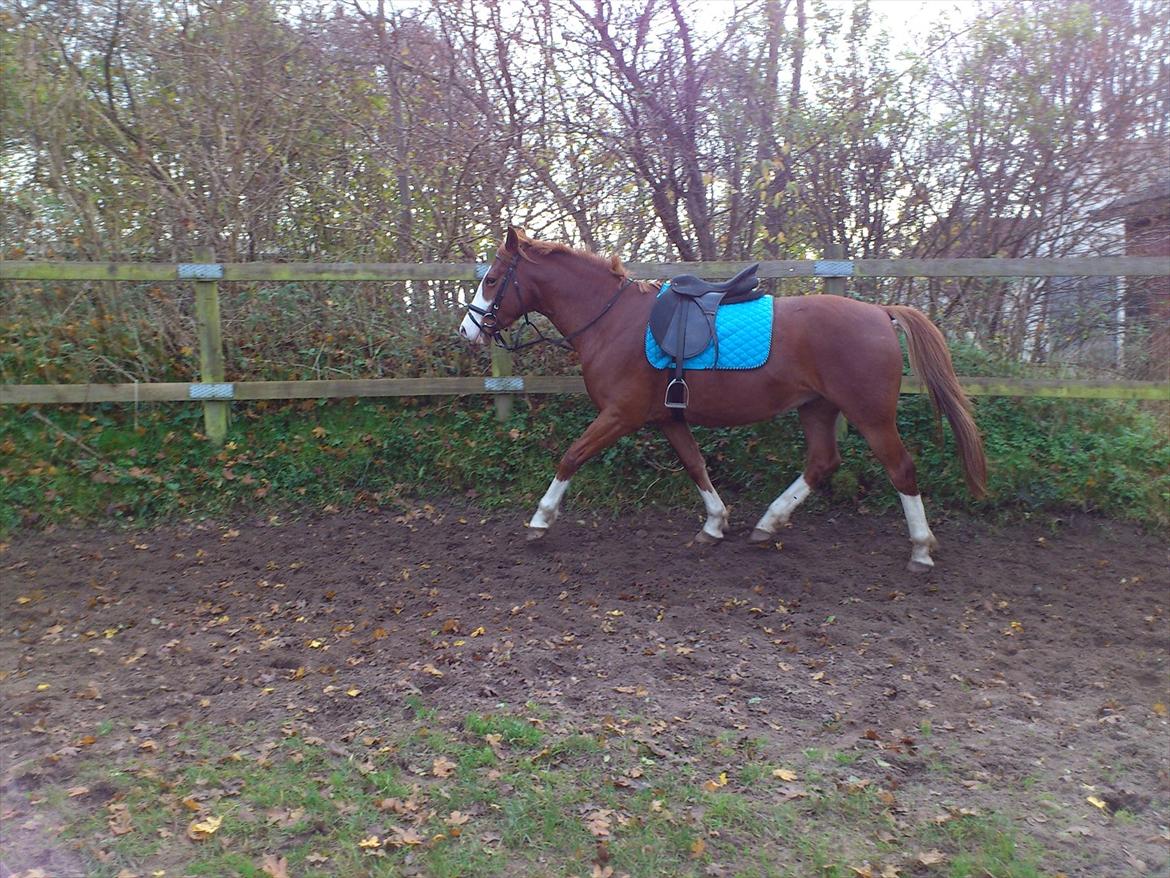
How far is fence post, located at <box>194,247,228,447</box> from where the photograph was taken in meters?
7.46

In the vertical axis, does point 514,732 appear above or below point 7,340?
below

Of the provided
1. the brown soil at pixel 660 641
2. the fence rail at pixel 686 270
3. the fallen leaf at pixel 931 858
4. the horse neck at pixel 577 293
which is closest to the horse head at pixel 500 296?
the horse neck at pixel 577 293

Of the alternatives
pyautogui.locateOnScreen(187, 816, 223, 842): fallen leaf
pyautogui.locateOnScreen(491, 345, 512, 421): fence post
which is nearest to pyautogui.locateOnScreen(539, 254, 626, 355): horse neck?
pyautogui.locateOnScreen(491, 345, 512, 421): fence post

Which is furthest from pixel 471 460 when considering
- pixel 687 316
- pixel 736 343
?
pixel 736 343

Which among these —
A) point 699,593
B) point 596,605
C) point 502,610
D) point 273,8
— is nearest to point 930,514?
point 699,593

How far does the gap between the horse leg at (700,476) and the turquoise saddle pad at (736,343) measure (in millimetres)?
534

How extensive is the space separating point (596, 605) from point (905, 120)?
534 centimetres

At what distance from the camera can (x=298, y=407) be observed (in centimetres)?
789

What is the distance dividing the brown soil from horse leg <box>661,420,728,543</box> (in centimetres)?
17

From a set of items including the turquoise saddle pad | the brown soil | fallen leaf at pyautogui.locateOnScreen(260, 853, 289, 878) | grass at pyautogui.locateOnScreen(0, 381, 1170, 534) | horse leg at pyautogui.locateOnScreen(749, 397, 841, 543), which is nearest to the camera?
fallen leaf at pyautogui.locateOnScreen(260, 853, 289, 878)

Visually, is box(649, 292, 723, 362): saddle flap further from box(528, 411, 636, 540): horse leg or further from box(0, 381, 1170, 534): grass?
box(0, 381, 1170, 534): grass

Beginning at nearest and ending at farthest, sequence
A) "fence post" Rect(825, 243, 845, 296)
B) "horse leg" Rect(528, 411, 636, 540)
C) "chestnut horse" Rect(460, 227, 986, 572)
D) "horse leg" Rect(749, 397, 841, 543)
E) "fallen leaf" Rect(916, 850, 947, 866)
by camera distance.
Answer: "fallen leaf" Rect(916, 850, 947, 866)
"chestnut horse" Rect(460, 227, 986, 572)
"horse leg" Rect(528, 411, 636, 540)
"horse leg" Rect(749, 397, 841, 543)
"fence post" Rect(825, 243, 845, 296)

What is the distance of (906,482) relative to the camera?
6.29 m

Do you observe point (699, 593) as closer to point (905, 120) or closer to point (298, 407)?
point (298, 407)
